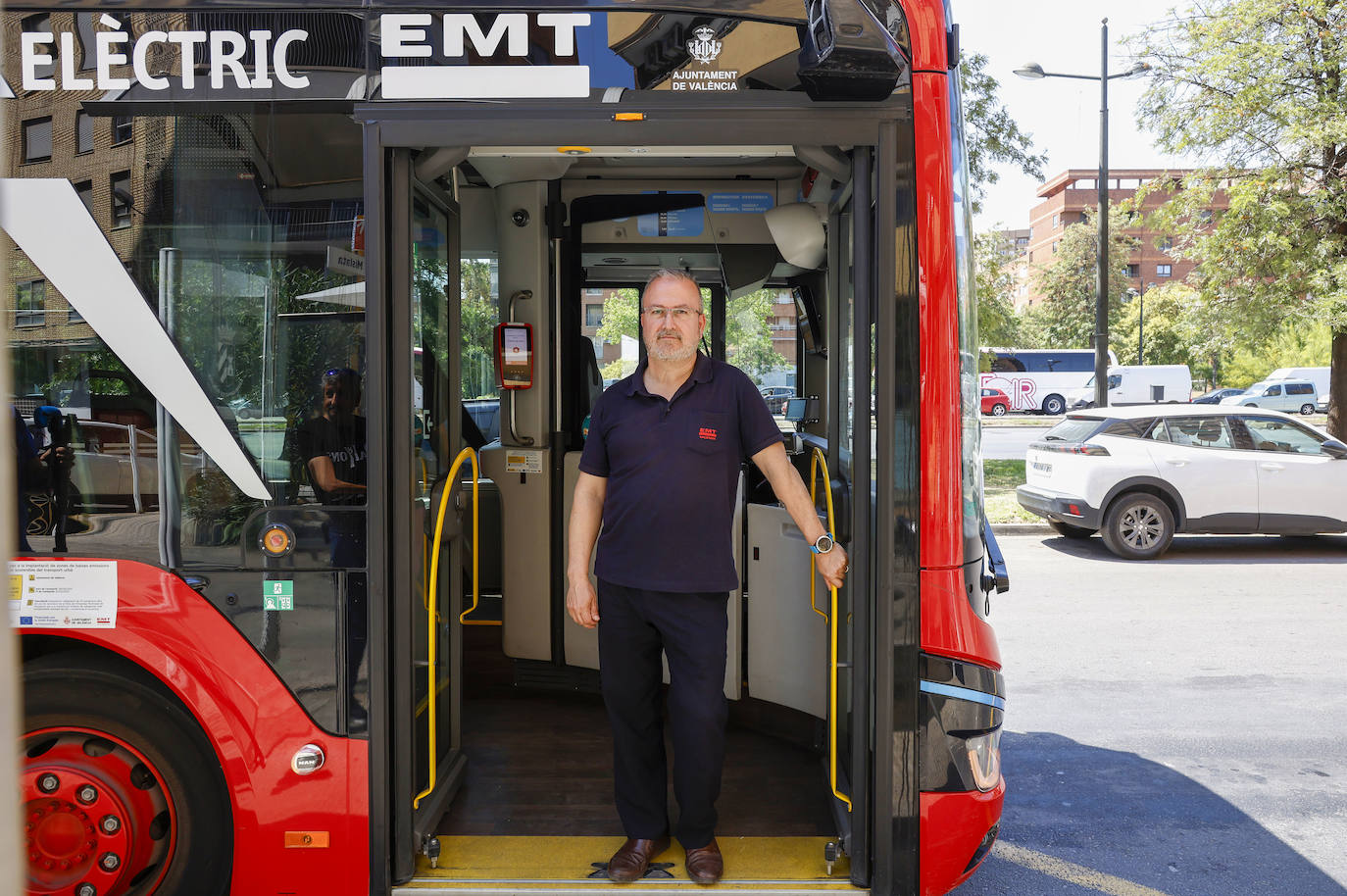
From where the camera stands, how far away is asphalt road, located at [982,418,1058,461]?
23594 millimetres

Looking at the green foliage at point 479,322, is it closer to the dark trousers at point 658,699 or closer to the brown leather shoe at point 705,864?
the dark trousers at point 658,699

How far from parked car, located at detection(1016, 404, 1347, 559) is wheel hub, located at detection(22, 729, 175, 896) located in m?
9.46

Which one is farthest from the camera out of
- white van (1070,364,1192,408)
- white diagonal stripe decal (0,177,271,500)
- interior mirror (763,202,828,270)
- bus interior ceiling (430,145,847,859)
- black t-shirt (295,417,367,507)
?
white van (1070,364,1192,408)

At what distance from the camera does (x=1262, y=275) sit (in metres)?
13.1

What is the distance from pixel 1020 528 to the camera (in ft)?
38.8

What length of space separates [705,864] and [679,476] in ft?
3.87

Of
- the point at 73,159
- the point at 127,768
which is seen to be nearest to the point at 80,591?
the point at 127,768

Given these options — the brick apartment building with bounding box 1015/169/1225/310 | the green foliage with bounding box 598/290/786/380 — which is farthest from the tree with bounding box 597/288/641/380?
the brick apartment building with bounding box 1015/169/1225/310

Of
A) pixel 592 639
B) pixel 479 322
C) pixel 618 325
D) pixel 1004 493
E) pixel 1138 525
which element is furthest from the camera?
pixel 1004 493

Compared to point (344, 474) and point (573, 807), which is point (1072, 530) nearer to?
point (573, 807)

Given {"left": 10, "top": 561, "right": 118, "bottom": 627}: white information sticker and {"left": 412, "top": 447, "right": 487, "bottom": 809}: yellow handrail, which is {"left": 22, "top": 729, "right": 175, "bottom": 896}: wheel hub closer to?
{"left": 10, "top": 561, "right": 118, "bottom": 627}: white information sticker

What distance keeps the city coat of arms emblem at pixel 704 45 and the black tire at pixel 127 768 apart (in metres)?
2.33

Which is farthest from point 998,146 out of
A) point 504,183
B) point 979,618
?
point 979,618

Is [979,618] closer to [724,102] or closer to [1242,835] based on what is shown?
[724,102]
